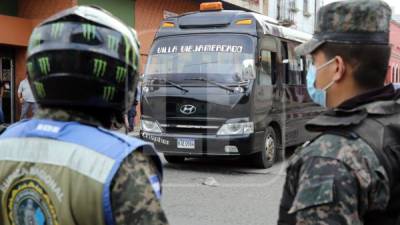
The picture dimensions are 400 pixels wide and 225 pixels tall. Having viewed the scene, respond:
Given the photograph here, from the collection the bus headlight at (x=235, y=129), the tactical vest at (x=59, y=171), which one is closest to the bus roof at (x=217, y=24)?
the bus headlight at (x=235, y=129)

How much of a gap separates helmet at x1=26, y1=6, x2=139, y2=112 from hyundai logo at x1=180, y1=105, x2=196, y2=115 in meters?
6.77

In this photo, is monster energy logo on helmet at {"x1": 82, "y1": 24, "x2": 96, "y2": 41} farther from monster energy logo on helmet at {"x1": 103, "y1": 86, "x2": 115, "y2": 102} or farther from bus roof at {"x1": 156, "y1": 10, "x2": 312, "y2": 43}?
bus roof at {"x1": 156, "y1": 10, "x2": 312, "y2": 43}

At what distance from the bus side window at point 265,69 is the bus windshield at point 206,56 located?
28 centimetres


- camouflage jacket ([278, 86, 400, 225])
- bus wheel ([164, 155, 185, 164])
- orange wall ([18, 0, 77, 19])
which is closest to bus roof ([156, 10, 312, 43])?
bus wheel ([164, 155, 185, 164])

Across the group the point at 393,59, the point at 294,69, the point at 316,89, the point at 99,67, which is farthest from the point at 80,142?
the point at 294,69

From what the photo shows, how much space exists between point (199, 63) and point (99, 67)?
7.17 meters

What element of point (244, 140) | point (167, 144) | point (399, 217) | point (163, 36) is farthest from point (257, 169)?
point (399, 217)

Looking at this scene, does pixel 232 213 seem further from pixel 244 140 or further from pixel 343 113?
pixel 343 113

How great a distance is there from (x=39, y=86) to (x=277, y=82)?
7980 millimetres

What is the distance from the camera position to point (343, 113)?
1.71 meters

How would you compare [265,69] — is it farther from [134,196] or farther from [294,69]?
[134,196]

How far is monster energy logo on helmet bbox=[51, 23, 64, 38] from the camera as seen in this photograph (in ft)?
4.72

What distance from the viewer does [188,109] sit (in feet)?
27.3

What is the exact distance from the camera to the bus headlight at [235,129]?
8.21 m
